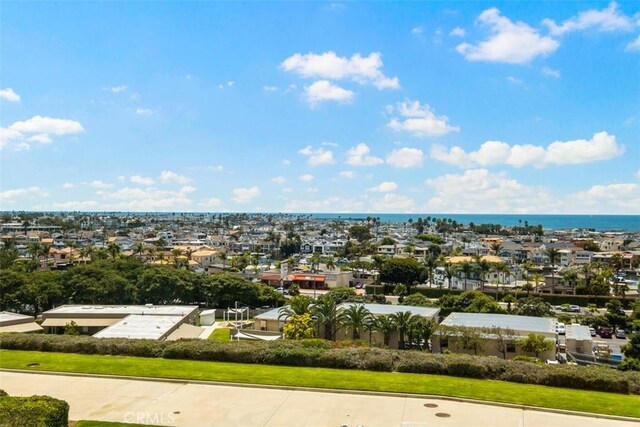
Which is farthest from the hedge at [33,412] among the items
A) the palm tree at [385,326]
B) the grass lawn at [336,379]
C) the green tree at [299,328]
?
the palm tree at [385,326]

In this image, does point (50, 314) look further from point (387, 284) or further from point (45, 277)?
point (387, 284)

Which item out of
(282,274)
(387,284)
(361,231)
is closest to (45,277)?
(282,274)

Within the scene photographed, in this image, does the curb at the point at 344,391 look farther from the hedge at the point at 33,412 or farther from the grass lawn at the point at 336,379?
the hedge at the point at 33,412

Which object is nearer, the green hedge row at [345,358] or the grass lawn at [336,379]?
the grass lawn at [336,379]

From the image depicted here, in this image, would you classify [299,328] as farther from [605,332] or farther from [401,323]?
[605,332]

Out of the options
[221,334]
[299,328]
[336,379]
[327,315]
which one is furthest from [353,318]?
[336,379]

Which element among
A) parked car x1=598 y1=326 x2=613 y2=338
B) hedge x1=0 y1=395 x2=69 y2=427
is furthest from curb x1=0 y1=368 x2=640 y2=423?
parked car x1=598 y1=326 x2=613 y2=338

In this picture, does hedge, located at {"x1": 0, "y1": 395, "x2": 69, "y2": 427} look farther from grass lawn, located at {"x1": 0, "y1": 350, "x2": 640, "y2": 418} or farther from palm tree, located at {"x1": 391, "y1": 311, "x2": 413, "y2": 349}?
palm tree, located at {"x1": 391, "y1": 311, "x2": 413, "y2": 349}
